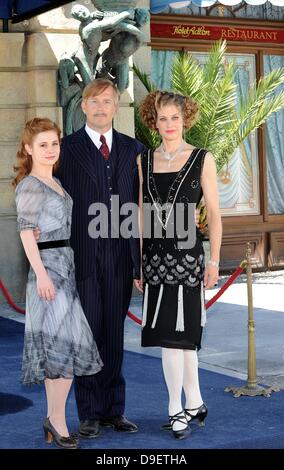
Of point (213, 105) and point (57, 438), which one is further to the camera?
point (213, 105)

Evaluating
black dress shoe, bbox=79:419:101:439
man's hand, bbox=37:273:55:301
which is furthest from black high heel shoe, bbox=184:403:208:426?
man's hand, bbox=37:273:55:301

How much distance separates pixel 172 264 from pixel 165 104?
3.15 feet

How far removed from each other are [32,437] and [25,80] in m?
7.27

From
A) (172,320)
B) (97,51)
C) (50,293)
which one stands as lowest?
(172,320)

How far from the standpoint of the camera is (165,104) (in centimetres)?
661

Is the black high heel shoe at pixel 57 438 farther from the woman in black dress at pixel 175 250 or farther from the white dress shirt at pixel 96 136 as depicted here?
the white dress shirt at pixel 96 136

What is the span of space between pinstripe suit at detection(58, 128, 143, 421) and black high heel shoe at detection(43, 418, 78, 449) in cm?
28

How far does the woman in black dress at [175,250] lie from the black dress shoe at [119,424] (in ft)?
0.84

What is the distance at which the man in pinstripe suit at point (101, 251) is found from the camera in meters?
6.52

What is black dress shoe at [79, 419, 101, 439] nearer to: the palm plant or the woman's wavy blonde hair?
the woman's wavy blonde hair

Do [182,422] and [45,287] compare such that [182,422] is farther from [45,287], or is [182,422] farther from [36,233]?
[36,233]

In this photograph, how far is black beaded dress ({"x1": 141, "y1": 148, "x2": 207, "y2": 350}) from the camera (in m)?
6.54

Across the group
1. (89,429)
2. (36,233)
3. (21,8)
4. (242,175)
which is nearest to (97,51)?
(21,8)
